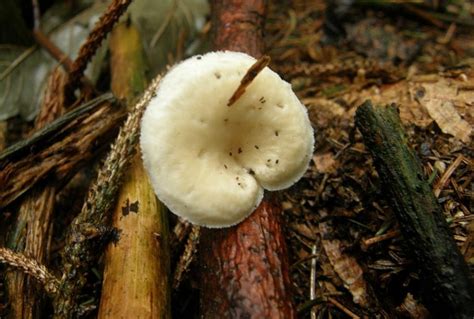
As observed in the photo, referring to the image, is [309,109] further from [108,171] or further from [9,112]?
[9,112]

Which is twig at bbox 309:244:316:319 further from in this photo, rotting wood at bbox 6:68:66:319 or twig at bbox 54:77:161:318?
rotting wood at bbox 6:68:66:319

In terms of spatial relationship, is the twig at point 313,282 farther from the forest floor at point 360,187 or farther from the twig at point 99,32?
the twig at point 99,32

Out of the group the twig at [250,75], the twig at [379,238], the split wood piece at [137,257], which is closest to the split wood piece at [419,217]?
the twig at [379,238]

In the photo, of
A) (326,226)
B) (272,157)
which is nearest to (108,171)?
(272,157)

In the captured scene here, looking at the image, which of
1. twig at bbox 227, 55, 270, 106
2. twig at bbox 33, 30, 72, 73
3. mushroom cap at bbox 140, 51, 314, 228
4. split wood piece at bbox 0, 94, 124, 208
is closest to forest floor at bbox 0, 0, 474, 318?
split wood piece at bbox 0, 94, 124, 208

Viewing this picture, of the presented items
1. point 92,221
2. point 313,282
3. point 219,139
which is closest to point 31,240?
point 92,221

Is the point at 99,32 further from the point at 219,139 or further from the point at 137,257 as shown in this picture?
the point at 137,257

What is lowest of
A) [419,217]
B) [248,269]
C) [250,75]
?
[419,217]
